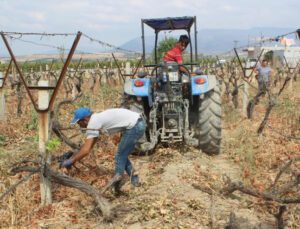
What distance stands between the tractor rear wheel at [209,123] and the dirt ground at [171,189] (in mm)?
193

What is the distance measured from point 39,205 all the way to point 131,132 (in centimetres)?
125

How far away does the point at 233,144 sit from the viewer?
715 centimetres

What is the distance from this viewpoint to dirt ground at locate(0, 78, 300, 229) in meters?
4.02

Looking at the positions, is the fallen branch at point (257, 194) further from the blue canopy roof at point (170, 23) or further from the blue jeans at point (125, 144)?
the blue canopy roof at point (170, 23)

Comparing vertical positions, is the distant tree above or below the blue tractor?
above

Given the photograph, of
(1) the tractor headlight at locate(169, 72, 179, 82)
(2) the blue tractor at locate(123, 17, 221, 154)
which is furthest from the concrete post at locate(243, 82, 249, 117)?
(1) the tractor headlight at locate(169, 72, 179, 82)

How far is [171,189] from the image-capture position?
15.7 ft

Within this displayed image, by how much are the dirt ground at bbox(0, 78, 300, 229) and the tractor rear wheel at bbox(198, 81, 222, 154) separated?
0.63 ft

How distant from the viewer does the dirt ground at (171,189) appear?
402 centimetres

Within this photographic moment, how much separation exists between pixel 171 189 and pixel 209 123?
1.91 meters

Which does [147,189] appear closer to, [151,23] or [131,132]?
[131,132]

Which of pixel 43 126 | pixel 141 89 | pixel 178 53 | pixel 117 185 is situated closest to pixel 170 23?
pixel 178 53

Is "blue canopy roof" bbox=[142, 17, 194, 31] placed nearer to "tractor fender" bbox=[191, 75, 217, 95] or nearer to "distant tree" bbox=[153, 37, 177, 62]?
"distant tree" bbox=[153, 37, 177, 62]

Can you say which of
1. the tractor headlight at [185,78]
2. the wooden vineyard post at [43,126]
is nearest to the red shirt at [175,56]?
the tractor headlight at [185,78]
